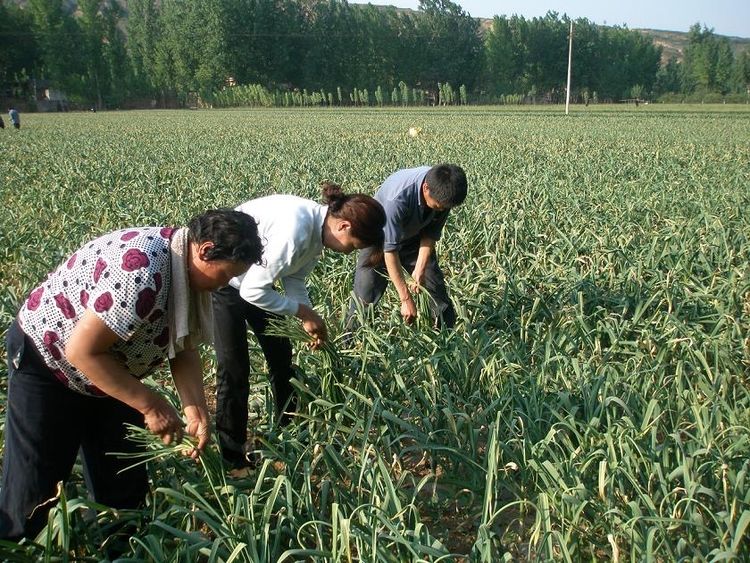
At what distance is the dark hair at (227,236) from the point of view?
1.78m

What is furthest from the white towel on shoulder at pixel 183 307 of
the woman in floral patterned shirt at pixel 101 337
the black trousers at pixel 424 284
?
the black trousers at pixel 424 284

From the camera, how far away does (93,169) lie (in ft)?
34.2

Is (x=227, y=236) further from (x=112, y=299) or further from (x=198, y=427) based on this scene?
(x=198, y=427)

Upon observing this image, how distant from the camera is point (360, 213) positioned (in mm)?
2389

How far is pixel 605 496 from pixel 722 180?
8.11m

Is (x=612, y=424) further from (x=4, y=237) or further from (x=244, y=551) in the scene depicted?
(x=4, y=237)

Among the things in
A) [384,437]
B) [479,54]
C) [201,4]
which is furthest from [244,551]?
[479,54]

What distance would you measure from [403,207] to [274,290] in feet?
3.90

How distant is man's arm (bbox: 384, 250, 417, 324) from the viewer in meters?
3.44

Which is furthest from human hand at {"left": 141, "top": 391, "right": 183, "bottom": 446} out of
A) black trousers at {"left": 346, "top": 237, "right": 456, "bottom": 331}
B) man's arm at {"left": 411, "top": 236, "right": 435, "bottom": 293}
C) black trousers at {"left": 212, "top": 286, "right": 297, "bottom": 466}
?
man's arm at {"left": 411, "top": 236, "right": 435, "bottom": 293}

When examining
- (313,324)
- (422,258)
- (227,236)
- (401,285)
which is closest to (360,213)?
(313,324)

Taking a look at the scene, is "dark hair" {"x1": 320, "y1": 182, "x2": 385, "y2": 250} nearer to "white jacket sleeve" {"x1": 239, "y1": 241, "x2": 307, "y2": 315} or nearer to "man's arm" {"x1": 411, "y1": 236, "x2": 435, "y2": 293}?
"white jacket sleeve" {"x1": 239, "y1": 241, "x2": 307, "y2": 315}

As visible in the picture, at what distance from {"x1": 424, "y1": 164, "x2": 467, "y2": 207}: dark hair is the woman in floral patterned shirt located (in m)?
1.56

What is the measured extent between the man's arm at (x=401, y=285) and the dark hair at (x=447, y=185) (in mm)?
401
